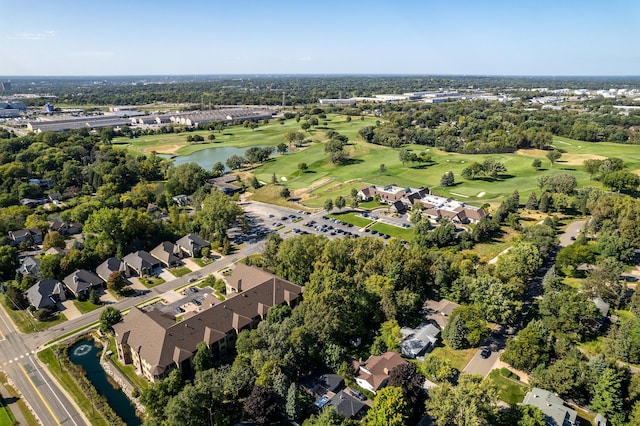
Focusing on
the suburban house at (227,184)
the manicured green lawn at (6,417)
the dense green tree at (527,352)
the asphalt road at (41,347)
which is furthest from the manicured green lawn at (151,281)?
the dense green tree at (527,352)

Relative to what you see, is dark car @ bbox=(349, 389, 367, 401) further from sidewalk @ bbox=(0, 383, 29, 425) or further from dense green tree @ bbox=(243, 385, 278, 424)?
sidewalk @ bbox=(0, 383, 29, 425)

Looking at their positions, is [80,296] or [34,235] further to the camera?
[34,235]

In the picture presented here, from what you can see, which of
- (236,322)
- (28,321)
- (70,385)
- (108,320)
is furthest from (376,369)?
(28,321)

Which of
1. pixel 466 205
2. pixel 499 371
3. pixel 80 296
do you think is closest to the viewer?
pixel 499 371

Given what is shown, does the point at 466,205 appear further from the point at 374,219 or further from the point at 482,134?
the point at 482,134

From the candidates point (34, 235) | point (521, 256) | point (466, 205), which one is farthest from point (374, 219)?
point (34, 235)

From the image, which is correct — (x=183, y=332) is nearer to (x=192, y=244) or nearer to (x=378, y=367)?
(x=378, y=367)

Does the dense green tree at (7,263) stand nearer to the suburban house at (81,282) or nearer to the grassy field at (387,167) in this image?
the suburban house at (81,282)

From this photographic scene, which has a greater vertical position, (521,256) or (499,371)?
(521,256)
